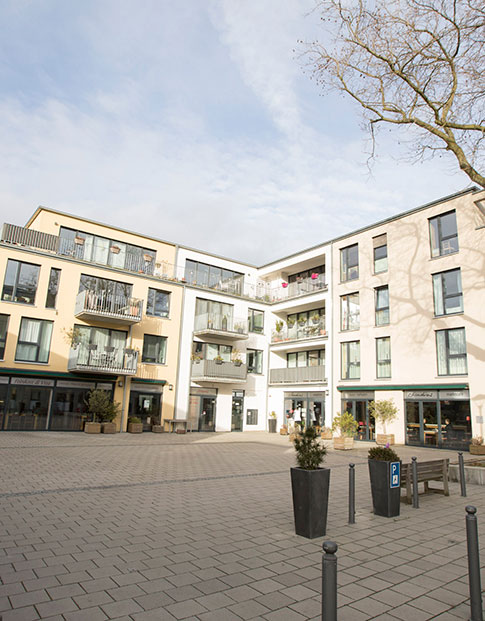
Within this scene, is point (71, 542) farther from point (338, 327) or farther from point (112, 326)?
point (338, 327)

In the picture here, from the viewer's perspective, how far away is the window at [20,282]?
830 inches

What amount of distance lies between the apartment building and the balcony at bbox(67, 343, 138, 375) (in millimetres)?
77

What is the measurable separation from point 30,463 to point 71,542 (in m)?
6.91

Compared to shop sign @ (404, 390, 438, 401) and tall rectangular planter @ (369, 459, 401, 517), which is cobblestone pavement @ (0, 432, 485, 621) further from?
shop sign @ (404, 390, 438, 401)

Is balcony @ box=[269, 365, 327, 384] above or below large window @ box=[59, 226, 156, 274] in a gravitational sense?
below

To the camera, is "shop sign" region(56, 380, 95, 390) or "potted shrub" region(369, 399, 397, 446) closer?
"potted shrub" region(369, 399, 397, 446)

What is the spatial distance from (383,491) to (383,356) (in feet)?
58.3

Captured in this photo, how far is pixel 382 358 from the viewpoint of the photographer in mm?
23719

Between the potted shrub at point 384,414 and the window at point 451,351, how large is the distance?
119 inches

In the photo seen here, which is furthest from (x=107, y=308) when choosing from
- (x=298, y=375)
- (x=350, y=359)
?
(x=350, y=359)

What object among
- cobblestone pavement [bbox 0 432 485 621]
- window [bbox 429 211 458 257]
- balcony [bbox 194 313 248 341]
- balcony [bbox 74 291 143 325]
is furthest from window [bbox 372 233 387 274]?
cobblestone pavement [bbox 0 432 485 621]

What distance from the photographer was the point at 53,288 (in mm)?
22422

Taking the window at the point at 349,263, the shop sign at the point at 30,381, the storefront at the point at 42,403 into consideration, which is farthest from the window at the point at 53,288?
the window at the point at 349,263

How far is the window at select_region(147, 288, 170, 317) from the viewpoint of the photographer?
26.0m
